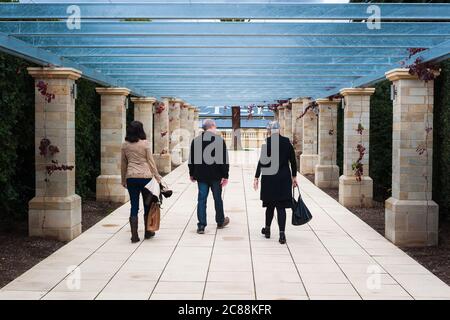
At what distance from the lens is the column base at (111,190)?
39.5 ft

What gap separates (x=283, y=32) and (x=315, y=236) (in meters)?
2.95

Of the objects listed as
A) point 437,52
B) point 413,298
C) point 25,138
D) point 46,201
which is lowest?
point 413,298

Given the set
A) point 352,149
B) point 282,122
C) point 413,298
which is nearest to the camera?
point 413,298

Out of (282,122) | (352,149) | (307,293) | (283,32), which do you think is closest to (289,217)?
(352,149)

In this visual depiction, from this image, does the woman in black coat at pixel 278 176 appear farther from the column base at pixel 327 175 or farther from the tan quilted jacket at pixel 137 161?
the column base at pixel 327 175

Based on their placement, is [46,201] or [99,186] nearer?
[46,201]

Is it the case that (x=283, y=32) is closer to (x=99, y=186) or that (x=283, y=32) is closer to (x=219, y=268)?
(x=219, y=268)

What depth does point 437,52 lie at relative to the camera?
24.2 feet

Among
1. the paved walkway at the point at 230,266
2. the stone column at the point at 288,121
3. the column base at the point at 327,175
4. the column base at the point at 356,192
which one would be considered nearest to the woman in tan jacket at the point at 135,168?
the paved walkway at the point at 230,266

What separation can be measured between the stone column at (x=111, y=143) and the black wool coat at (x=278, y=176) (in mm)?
5009

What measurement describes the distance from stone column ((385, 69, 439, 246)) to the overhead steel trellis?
1.63 ft

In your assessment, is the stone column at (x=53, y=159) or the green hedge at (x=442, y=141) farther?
the green hedge at (x=442, y=141)

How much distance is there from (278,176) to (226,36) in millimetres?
1906

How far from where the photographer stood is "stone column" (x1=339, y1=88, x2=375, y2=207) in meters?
11.7
